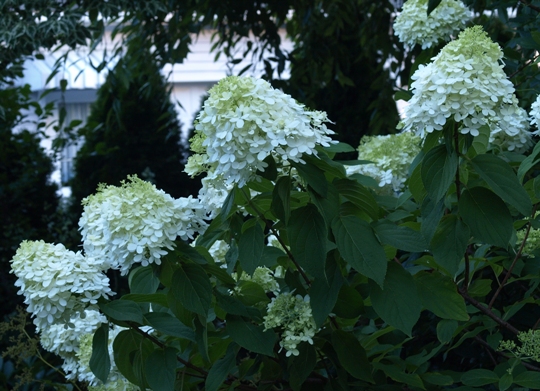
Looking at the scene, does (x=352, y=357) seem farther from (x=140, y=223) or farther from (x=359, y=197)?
(x=140, y=223)

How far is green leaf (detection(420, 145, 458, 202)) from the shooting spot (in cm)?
102

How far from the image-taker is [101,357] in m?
1.21

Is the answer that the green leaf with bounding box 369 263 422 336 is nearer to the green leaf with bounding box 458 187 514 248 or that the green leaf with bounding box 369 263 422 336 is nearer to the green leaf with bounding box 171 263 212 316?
the green leaf with bounding box 458 187 514 248

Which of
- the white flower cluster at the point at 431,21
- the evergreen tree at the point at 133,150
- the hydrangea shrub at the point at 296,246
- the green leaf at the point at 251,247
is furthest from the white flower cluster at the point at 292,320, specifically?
the evergreen tree at the point at 133,150

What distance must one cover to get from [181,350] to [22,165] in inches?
165

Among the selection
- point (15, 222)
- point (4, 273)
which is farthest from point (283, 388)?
point (15, 222)

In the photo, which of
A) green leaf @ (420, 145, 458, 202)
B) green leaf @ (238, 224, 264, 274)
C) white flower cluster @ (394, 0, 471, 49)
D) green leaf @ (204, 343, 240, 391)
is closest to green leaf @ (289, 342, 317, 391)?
green leaf @ (204, 343, 240, 391)

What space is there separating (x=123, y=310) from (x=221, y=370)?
0.23m

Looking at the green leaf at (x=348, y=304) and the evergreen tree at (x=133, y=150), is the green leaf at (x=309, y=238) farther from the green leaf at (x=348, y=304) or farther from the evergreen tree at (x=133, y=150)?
the evergreen tree at (x=133, y=150)

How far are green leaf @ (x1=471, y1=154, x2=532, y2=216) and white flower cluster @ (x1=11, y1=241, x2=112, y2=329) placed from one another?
0.71 meters

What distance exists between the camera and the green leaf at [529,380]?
3.92 ft

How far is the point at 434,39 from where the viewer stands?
1.94 meters

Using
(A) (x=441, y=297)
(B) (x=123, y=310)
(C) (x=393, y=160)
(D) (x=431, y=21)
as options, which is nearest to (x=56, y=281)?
(B) (x=123, y=310)

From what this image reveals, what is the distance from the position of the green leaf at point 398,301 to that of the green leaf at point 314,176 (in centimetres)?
20
